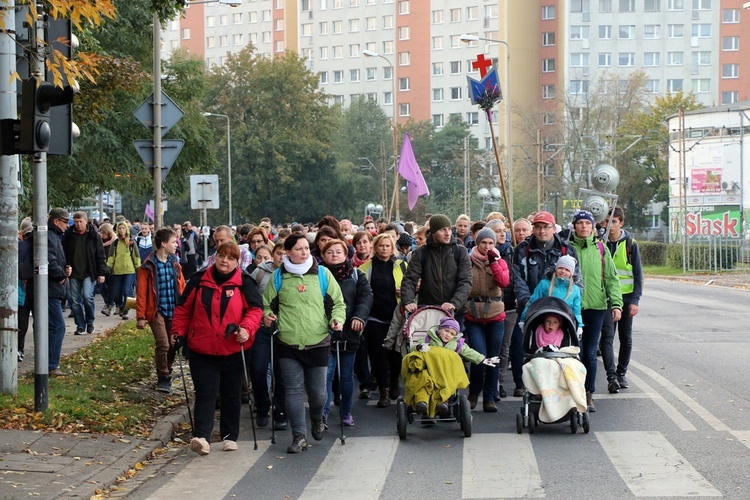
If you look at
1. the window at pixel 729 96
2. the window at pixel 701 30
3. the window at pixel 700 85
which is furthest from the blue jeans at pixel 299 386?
the window at pixel 701 30

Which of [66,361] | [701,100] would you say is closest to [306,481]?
[66,361]

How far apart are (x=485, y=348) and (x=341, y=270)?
72.5 inches

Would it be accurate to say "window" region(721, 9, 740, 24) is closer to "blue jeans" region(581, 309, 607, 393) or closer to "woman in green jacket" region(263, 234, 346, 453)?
"blue jeans" region(581, 309, 607, 393)

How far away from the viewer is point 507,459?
8742mm

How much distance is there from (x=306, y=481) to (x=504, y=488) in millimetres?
1398

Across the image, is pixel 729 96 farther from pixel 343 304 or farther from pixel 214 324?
pixel 214 324

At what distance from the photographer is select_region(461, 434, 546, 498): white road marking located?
765cm

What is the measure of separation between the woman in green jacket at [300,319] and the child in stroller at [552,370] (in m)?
1.70

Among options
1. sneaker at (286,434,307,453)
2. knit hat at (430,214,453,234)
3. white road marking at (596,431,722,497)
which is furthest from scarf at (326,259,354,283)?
white road marking at (596,431,722,497)

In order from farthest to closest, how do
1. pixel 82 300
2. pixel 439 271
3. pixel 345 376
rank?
pixel 82 300
pixel 439 271
pixel 345 376

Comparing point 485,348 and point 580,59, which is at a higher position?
point 580,59

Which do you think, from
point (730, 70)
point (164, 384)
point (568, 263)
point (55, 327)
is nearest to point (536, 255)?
point (568, 263)

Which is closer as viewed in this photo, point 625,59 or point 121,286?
point 121,286

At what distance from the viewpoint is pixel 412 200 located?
89.9 ft
